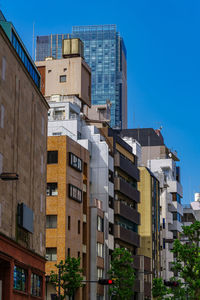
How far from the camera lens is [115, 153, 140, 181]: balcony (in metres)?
110

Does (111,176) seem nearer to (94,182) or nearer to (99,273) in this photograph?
(94,182)

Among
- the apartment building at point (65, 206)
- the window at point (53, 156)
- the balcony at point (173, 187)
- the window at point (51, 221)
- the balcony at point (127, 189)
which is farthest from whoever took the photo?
the balcony at point (173, 187)

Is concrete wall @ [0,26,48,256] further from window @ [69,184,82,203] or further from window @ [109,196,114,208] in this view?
window @ [109,196,114,208]

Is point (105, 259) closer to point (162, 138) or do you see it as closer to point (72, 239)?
point (72, 239)

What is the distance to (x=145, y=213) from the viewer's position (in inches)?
5054

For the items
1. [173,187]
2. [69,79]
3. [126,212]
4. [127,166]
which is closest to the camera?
[126,212]

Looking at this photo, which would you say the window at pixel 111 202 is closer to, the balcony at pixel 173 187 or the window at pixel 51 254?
the window at pixel 51 254

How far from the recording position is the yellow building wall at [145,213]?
12688 centimetres

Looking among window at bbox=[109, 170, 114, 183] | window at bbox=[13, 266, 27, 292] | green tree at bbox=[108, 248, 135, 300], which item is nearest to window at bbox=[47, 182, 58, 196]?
green tree at bbox=[108, 248, 135, 300]

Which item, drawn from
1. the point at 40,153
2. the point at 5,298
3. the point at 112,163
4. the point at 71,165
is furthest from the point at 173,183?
the point at 5,298

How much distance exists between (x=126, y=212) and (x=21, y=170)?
169 feet

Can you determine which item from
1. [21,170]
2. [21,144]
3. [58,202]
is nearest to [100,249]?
[58,202]

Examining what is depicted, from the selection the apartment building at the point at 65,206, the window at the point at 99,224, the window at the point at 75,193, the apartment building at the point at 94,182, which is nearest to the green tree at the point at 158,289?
the apartment building at the point at 94,182

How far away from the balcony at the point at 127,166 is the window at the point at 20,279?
48.9m
